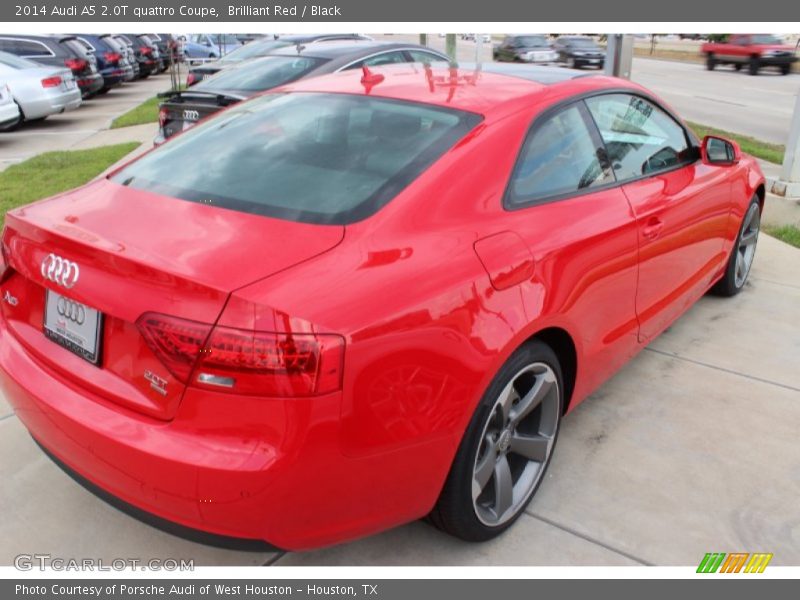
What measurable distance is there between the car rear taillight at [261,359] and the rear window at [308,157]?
52 centimetres

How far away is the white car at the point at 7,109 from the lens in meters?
11.3

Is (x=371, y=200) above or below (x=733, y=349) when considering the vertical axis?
above

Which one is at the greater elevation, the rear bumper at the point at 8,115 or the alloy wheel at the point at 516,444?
the rear bumper at the point at 8,115

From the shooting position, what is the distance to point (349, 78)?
129 inches

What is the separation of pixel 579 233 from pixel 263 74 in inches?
220

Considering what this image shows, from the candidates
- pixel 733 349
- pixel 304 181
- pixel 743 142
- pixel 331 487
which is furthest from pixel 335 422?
pixel 743 142

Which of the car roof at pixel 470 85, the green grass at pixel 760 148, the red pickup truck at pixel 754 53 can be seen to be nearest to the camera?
the car roof at pixel 470 85

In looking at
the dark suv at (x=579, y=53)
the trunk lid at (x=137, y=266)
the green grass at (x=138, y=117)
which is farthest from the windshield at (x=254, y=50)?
the dark suv at (x=579, y=53)

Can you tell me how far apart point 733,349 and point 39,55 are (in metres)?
16.3

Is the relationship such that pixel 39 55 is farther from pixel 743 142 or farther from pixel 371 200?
pixel 371 200

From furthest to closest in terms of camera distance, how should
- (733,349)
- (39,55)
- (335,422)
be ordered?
(39,55) < (733,349) < (335,422)

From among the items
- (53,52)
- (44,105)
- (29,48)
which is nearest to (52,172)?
(44,105)

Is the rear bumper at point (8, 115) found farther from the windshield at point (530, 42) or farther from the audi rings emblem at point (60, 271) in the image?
the windshield at point (530, 42)

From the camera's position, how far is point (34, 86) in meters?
12.4
